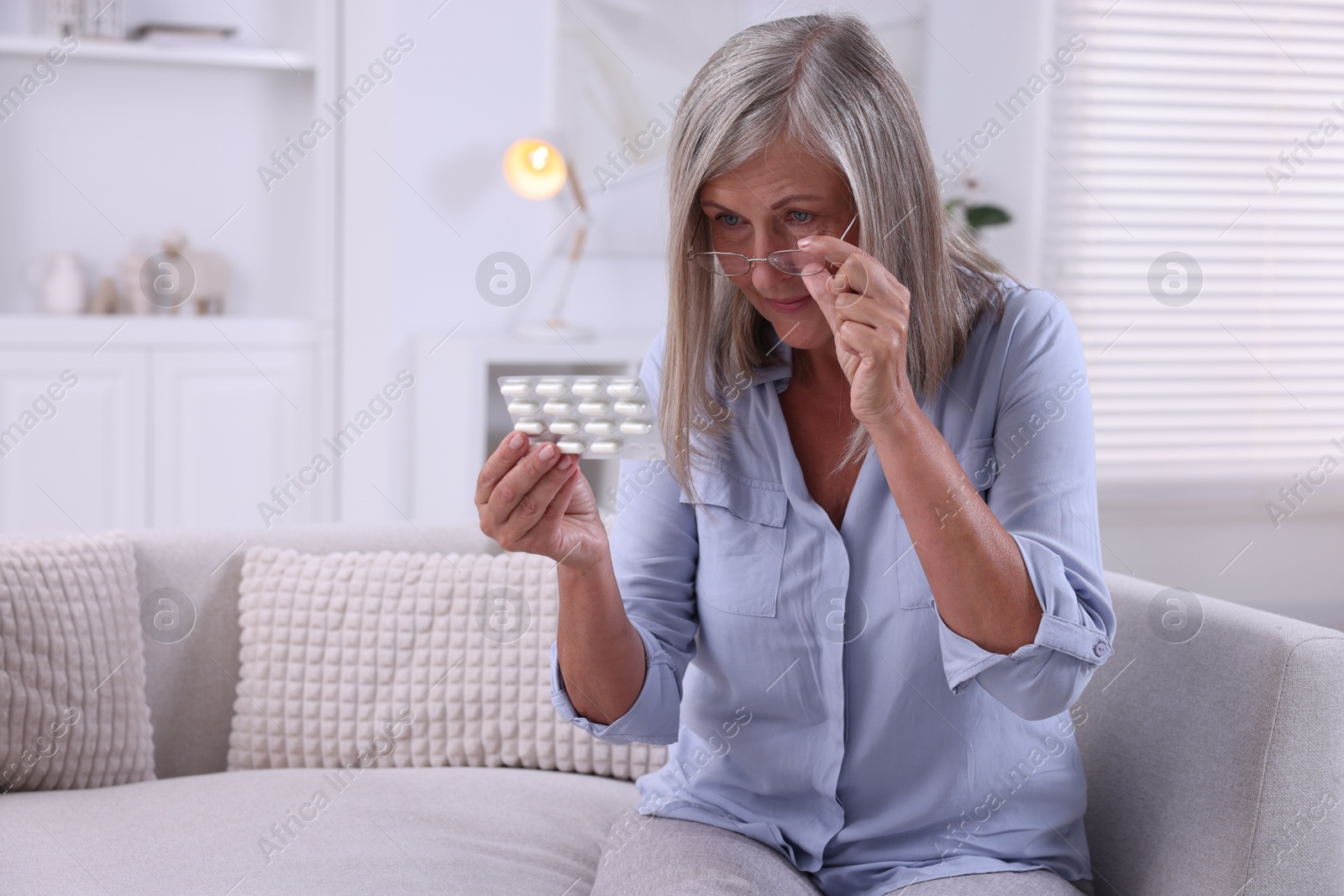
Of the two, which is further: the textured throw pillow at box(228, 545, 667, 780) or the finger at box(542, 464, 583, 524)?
the textured throw pillow at box(228, 545, 667, 780)

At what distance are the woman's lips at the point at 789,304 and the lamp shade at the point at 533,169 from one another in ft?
6.83

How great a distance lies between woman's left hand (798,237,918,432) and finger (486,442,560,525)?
0.26m

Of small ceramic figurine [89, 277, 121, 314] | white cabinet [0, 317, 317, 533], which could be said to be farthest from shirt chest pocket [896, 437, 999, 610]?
small ceramic figurine [89, 277, 121, 314]

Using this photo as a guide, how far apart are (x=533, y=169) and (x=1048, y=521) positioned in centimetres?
230

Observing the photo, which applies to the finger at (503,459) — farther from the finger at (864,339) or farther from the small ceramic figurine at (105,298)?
the small ceramic figurine at (105,298)

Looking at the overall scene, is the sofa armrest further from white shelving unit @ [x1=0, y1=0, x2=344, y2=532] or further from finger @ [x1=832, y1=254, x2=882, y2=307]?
white shelving unit @ [x1=0, y1=0, x2=344, y2=532]

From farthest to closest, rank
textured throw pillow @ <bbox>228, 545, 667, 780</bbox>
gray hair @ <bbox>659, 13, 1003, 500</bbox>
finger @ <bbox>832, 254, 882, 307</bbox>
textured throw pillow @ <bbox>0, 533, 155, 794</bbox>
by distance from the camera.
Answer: textured throw pillow @ <bbox>228, 545, 667, 780</bbox>
textured throw pillow @ <bbox>0, 533, 155, 794</bbox>
gray hair @ <bbox>659, 13, 1003, 500</bbox>
finger @ <bbox>832, 254, 882, 307</bbox>

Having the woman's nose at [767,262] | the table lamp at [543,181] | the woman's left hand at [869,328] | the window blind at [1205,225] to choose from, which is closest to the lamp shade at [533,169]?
the table lamp at [543,181]

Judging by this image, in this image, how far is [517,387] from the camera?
98 cm

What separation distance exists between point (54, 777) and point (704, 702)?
934 millimetres

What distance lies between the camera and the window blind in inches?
133

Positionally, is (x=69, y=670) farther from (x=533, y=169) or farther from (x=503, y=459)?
(x=533, y=169)

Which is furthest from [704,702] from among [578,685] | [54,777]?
[54,777]

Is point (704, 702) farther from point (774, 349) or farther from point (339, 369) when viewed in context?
point (339, 369)
